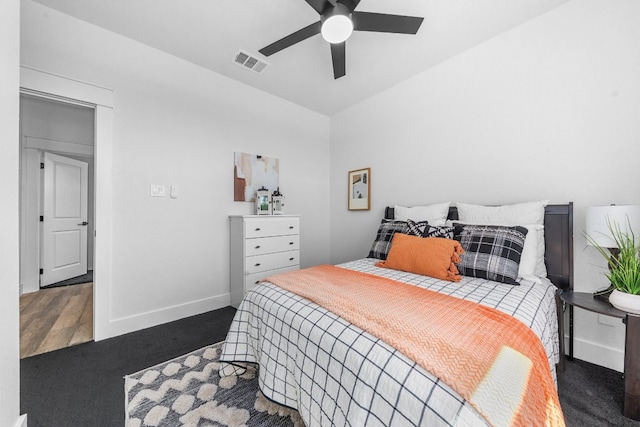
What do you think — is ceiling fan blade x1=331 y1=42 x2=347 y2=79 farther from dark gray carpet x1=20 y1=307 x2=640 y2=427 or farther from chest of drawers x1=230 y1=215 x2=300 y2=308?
dark gray carpet x1=20 y1=307 x2=640 y2=427

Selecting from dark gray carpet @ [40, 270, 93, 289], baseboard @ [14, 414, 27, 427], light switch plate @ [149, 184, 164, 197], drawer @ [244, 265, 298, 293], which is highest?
light switch plate @ [149, 184, 164, 197]

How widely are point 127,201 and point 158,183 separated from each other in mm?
306

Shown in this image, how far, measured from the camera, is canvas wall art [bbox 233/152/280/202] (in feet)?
9.94

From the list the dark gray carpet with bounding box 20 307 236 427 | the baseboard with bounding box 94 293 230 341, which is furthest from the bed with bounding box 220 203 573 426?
the baseboard with bounding box 94 293 230 341

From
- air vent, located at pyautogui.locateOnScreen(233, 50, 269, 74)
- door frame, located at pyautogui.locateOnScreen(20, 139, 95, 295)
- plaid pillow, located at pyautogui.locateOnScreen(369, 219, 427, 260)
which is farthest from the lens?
door frame, located at pyautogui.locateOnScreen(20, 139, 95, 295)

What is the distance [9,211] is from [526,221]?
2994 mm

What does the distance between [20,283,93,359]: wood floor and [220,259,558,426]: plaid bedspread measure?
1630 mm

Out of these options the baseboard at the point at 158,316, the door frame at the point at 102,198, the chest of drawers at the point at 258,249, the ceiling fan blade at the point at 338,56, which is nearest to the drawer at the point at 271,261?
the chest of drawers at the point at 258,249

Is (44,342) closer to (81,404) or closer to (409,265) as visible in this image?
(81,404)

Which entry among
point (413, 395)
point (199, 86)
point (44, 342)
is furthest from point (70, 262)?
point (413, 395)

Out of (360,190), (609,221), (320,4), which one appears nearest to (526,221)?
(609,221)

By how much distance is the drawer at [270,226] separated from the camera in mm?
2757

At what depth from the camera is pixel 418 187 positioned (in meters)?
2.88

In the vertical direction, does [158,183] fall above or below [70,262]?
above
